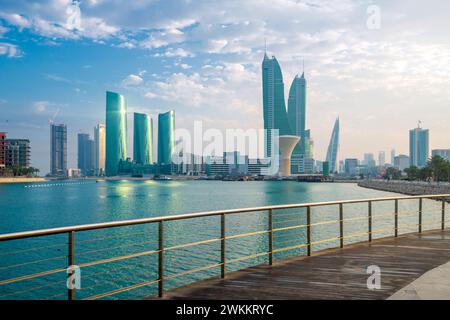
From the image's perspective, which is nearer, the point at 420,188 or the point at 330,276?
the point at 330,276

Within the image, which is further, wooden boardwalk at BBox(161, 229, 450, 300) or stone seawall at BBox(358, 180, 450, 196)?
stone seawall at BBox(358, 180, 450, 196)

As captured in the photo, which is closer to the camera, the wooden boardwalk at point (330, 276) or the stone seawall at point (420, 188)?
the wooden boardwalk at point (330, 276)

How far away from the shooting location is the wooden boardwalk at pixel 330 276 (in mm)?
5773

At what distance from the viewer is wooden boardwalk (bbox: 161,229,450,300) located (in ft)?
18.9

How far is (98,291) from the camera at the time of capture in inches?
706

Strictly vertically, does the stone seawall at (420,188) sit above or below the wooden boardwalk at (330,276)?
below

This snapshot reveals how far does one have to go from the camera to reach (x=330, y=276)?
6.84 metres

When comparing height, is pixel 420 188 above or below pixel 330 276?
below

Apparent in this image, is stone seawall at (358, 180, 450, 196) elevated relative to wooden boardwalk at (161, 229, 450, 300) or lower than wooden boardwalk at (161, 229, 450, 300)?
lower

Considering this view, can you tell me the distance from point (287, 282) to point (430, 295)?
2.02m

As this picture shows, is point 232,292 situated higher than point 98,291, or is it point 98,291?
point 232,292
